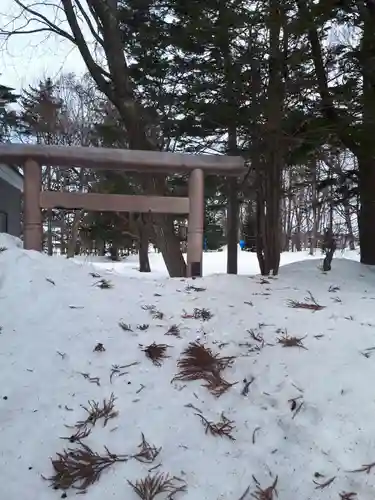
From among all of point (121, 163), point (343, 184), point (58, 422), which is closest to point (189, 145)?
point (343, 184)

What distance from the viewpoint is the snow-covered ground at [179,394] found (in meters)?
1.77

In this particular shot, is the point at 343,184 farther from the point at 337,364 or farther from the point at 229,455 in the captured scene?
the point at 229,455

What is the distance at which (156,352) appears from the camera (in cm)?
258

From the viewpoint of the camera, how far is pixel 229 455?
6.15ft

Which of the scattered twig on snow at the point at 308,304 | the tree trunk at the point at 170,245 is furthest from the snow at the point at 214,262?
the scattered twig on snow at the point at 308,304

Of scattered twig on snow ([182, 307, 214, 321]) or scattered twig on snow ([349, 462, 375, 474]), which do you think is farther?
scattered twig on snow ([182, 307, 214, 321])

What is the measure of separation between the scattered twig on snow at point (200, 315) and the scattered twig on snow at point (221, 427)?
1023 mm

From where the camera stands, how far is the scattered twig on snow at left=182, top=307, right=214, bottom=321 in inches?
121

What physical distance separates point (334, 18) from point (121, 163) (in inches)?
155

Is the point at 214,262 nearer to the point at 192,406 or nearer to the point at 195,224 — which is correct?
the point at 195,224

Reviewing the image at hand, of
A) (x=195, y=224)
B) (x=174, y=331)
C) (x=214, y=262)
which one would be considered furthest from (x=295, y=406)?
(x=214, y=262)

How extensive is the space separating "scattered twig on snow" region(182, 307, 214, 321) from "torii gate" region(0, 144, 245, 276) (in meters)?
1.62

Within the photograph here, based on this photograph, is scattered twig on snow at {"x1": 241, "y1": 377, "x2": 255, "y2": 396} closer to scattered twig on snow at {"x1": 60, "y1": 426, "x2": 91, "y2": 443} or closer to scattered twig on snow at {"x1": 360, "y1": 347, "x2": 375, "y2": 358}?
scattered twig on snow at {"x1": 360, "y1": 347, "x2": 375, "y2": 358}

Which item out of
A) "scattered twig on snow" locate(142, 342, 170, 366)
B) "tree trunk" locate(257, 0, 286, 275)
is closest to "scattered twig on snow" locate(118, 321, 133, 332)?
"scattered twig on snow" locate(142, 342, 170, 366)
